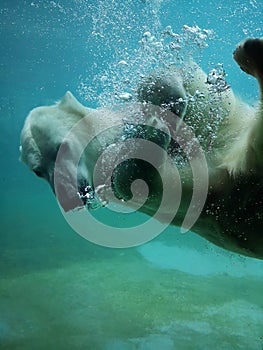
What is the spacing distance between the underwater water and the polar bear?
0.14m

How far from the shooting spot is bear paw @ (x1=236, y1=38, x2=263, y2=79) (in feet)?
4.23

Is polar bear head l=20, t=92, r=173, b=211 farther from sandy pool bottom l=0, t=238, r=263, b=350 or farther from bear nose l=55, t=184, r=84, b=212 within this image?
sandy pool bottom l=0, t=238, r=263, b=350

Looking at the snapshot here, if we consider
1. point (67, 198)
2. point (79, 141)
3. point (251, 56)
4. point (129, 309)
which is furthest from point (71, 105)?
point (129, 309)

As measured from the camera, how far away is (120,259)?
36.1ft

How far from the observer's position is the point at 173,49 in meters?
1.81

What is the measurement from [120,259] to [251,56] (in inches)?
396

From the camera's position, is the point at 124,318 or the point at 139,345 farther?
the point at 124,318

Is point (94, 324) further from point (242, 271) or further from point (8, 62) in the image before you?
point (8, 62)

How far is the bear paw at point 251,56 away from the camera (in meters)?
1.29

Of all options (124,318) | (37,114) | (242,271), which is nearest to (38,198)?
(242,271)

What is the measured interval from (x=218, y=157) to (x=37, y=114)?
744 mm

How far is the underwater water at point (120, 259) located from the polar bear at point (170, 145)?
135 mm

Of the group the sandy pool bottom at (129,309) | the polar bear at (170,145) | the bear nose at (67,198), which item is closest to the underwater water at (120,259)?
the sandy pool bottom at (129,309)

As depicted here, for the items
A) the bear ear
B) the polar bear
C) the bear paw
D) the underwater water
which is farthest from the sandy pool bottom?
the bear paw
